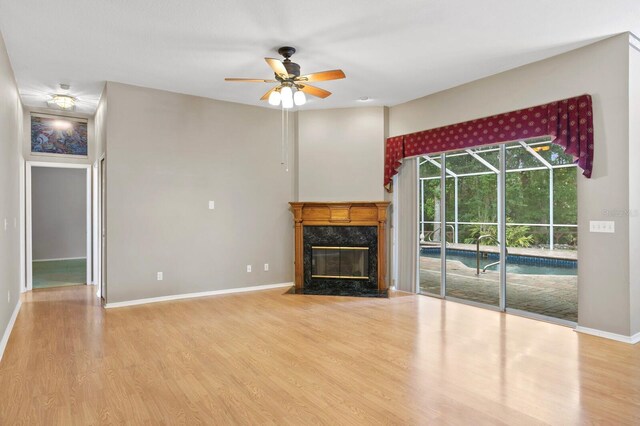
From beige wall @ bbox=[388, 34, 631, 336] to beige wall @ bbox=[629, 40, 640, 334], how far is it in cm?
6

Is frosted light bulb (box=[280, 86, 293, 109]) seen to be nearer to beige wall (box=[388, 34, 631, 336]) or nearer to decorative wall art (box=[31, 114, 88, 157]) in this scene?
beige wall (box=[388, 34, 631, 336])

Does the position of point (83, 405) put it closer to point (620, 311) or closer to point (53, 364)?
point (53, 364)

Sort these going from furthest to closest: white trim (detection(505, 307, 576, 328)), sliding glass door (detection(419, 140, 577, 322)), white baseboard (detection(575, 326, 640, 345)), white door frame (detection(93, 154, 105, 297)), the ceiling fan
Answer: white door frame (detection(93, 154, 105, 297))
sliding glass door (detection(419, 140, 577, 322))
white trim (detection(505, 307, 576, 328))
the ceiling fan
white baseboard (detection(575, 326, 640, 345))

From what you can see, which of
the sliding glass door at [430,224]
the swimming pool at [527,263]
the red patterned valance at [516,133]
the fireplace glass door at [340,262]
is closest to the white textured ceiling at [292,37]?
the red patterned valance at [516,133]

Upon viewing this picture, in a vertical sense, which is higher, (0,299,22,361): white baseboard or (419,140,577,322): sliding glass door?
(419,140,577,322): sliding glass door

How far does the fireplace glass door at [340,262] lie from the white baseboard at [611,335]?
293 centimetres

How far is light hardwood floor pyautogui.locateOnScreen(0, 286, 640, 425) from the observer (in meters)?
2.37

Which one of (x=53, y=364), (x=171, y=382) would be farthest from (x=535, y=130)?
(x=53, y=364)

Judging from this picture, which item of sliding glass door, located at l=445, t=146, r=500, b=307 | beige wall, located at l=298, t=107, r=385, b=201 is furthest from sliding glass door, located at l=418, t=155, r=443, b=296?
beige wall, located at l=298, t=107, r=385, b=201

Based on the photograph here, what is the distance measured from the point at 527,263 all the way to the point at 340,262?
2648 millimetres

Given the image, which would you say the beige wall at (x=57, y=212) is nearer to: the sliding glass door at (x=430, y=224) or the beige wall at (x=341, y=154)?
the beige wall at (x=341, y=154)

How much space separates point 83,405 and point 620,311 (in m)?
4.58

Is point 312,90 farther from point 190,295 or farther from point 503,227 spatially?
point 190,295

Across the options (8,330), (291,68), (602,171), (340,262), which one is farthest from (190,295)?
(602,171)
